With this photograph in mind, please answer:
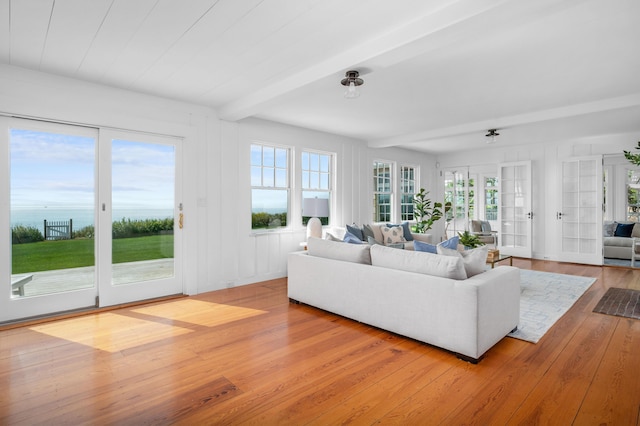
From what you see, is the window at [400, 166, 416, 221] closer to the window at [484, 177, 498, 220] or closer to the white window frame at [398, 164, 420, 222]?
the white window frame at [398, 164, 420, 222]

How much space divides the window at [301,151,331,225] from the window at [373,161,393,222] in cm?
142

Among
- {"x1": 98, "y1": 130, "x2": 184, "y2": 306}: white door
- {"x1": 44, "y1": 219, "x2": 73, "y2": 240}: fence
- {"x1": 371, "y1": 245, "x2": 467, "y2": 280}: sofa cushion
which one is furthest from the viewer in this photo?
{"x1": 98, "y1": 130, "x2": 184, "y2": 306}: white door

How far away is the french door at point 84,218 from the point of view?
3.50 metres

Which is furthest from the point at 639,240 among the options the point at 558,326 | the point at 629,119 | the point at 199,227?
the point at 199,227

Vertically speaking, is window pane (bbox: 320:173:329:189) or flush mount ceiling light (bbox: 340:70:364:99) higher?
flush mount ceiling light (bbox: 340:70:364:99)

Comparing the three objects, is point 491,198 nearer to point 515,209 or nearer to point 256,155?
point 515,209

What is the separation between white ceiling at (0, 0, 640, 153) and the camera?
235 centimetres

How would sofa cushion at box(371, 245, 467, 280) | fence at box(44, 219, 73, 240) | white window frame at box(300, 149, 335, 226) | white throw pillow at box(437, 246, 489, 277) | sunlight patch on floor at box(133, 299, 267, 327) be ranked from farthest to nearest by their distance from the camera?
white window frame at box(300, 149, 335, 226), fence at box(44, 219, 73, 240), sunlight patch on floor at box(133, 299, 267, 327), white throw pillow at box(437, 246, 489, 277), sofa cushion at box(371, 245, 467, 280)

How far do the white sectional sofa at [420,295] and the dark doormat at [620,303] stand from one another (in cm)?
151

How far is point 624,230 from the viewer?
25.0 ft

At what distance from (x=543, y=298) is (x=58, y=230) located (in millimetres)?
5701

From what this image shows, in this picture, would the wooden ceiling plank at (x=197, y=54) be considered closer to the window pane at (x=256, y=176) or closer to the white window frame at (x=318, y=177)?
the window pane at (x=256, y=176)

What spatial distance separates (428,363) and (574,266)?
5.67 m

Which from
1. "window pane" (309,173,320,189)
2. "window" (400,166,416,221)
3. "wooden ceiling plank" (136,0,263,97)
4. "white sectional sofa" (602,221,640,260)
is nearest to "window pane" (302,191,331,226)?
"window pane" (309,173,320,189)
